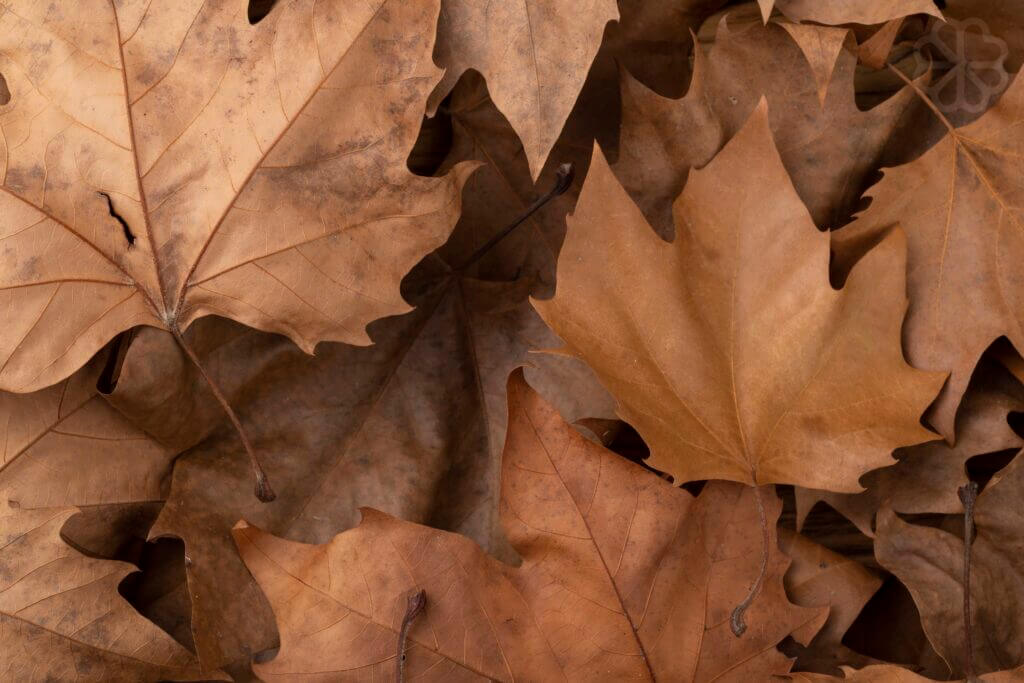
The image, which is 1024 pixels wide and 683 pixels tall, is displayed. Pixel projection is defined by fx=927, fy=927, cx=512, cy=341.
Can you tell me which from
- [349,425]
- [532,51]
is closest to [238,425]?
[349,425]

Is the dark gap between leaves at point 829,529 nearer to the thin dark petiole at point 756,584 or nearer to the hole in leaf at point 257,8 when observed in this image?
the thin dark petiole at point 756,584

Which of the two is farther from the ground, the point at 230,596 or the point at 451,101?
the point at 451,101

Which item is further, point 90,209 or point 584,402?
point 584,402

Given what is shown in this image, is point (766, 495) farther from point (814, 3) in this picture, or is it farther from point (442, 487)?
point (814, 3)

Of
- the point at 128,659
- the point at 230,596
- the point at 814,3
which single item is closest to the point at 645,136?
the point at 814,3

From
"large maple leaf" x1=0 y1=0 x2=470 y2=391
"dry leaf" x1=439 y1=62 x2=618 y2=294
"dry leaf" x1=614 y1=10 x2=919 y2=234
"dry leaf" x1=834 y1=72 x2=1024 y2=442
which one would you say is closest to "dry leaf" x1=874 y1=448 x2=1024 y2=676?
"dry leaf" x1=834 y1=72 x2=1024 y2=442

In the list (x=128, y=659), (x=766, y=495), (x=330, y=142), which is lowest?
(x=128, y=659)

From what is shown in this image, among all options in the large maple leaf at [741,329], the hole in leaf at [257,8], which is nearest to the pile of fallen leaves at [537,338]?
the large maple leaf at [741,329]
